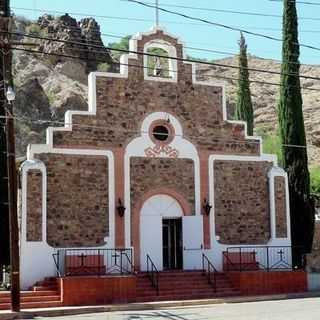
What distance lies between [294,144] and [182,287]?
30.6ft

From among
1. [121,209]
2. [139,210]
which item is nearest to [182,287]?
[139,210]

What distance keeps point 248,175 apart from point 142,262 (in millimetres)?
6227

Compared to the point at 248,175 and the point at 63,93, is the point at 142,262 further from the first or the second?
the point at 63,93

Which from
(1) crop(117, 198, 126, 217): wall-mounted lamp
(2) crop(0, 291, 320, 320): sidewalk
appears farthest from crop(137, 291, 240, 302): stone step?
(1) crop(117, 198, 126, 217): wall-mounted lamp

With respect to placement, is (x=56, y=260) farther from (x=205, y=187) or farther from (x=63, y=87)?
(x=63, y=87)

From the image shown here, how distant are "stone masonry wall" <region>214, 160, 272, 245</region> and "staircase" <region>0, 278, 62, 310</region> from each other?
7.76 meters

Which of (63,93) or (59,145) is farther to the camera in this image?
(63,93)

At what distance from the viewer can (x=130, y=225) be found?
87.4 feet

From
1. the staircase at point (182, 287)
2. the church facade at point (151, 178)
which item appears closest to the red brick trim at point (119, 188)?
the church facade at point (151, 178)

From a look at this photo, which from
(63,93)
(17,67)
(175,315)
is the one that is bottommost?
(175,315)

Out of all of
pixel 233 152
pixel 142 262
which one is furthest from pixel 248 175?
pixel 142 262

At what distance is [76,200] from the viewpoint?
25.9 metres

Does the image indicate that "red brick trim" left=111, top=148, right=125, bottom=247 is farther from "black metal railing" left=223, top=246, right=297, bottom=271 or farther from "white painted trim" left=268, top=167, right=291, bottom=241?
"white painted trim" left=268, top=167, right=291, bottom=241

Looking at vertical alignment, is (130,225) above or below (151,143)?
below
